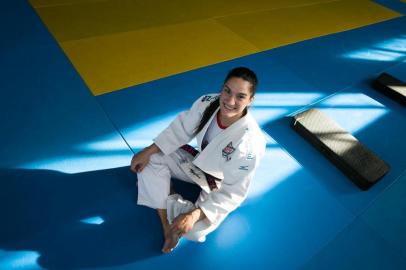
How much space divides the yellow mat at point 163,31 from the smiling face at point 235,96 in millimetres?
2025

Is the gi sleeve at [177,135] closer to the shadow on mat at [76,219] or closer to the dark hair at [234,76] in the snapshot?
the dark hair at [234,76]

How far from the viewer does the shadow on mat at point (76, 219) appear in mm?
2396

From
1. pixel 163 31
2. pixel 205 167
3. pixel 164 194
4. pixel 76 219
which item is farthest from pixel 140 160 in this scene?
pixel 163 31

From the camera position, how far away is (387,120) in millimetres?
4391

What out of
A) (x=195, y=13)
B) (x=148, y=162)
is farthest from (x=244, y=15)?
(x=148, y=162)

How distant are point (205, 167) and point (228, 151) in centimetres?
33

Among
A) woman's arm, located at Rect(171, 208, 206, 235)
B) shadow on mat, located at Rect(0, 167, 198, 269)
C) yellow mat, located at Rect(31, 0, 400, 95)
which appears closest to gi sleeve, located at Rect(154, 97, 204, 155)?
shadow on mat, located at Rect(0, 167, 198, 269)

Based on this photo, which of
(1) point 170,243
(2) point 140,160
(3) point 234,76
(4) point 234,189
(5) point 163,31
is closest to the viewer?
(3) point 234,76

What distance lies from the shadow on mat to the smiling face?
103 centimetres

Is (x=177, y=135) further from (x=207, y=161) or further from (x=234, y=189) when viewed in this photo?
(x=234, y=189)

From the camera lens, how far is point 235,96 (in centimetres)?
225

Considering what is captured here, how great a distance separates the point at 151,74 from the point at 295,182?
230 centimetres

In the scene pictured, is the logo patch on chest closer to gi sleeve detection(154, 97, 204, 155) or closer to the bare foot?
gi sleeve detection(154, 97, 204, 155)

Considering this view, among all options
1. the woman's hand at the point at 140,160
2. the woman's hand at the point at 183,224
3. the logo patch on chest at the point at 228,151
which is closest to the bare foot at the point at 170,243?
the woman's hand at the point at 183,224
